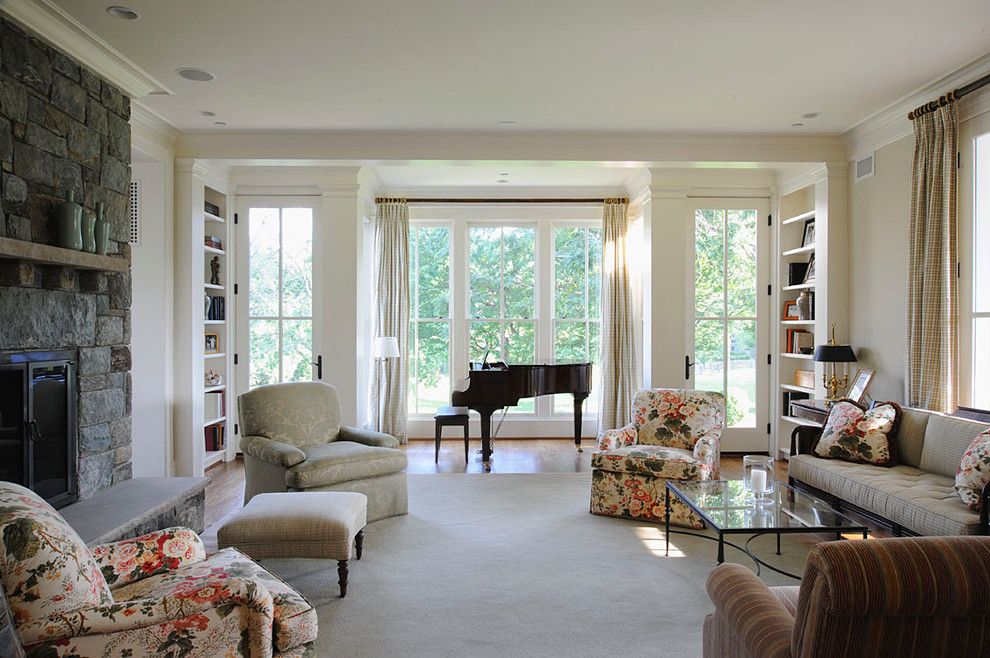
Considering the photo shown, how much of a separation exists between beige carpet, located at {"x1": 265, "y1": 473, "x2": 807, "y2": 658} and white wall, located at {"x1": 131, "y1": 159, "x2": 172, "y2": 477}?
2183mm

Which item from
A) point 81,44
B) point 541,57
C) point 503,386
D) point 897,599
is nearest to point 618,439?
point 503,386

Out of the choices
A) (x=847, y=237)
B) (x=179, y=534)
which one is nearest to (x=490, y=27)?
(x=179, y=534)

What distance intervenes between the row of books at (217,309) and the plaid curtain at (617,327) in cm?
401

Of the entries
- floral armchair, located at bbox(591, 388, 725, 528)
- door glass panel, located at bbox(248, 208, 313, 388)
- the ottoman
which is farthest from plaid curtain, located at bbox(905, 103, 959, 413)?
door glass panel, located at bbox(248, 208, 313, 388)

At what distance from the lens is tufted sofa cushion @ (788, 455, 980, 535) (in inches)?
126

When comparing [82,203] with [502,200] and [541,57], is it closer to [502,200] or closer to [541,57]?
[541,57]

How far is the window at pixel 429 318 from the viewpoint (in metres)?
7.97

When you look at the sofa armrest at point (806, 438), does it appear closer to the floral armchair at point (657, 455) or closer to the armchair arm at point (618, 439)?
the floral armchair at point (657, 455)

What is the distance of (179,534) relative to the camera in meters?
2.57

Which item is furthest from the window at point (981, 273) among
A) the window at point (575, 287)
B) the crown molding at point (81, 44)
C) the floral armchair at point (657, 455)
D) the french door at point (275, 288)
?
the french door at point (275, 288)

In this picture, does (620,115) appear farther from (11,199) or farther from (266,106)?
(11,199)

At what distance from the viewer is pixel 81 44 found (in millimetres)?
3592

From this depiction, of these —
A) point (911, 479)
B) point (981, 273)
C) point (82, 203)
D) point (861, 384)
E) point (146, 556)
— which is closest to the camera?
point (146, 556)

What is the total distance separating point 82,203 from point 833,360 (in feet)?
16.9
